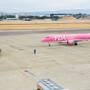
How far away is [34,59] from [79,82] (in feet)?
57.8

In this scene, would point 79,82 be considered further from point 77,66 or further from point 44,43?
point 44,43

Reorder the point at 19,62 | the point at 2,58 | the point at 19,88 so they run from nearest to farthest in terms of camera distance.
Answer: the point at 19,88
the point at 19,62
the point at 2,58

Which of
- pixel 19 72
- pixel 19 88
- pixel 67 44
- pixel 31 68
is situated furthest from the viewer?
pixel 67 44

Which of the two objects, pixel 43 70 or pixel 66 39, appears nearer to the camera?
pixel 43 70

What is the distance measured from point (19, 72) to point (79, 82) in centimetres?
961

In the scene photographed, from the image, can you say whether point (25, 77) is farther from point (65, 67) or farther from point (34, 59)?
point (34, 59)

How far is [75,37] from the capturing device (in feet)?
238

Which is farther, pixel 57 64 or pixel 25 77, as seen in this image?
pixel 57 64

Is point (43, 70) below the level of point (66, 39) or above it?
above

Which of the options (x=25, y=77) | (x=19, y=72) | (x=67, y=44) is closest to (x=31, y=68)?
(x=19, y=72)

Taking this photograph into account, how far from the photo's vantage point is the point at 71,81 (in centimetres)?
3447

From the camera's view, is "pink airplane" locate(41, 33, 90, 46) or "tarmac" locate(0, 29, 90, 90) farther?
"pink airplane" locate(41, 33, 90, 46)

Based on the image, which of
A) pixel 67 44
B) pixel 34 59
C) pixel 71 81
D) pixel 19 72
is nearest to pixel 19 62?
pixel 34 59

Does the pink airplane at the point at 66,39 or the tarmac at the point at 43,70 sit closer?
the tarmac at the point at 43,70
